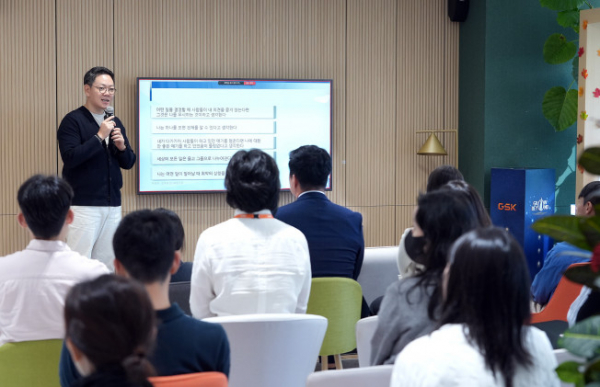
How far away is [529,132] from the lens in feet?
21.5

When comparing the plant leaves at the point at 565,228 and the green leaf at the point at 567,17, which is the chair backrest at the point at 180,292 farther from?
the green leaf at the point at 567,17

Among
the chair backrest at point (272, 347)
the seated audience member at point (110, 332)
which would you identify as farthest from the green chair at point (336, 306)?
the seated audience member at point (110, 332)

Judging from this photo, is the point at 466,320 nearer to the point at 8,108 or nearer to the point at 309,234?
the point at 309,234

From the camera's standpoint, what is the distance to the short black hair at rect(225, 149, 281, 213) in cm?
286

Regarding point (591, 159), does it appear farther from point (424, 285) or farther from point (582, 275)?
point (424, 285)

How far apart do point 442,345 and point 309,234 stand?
73.3 inches

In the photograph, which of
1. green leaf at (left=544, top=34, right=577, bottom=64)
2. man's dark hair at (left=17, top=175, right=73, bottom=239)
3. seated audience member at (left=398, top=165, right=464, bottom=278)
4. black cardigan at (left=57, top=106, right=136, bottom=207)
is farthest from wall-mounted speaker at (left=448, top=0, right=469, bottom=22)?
man's dark hair at (left=17, top=175, right=73, bottom=239)

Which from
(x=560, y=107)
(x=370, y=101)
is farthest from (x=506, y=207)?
(x=370, y=101)

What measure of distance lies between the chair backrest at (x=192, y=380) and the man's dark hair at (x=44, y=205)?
1216mm

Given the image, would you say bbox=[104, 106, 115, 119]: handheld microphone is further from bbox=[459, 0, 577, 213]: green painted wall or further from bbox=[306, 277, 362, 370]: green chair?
bbox=[459, 0, 577, 213]: green painted wall

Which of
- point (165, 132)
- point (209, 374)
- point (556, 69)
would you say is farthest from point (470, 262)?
point (556, 69)

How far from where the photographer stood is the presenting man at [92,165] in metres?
5.06

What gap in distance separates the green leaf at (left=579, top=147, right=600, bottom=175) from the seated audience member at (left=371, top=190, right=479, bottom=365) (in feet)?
3.16

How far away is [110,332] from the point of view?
1.33 metres
